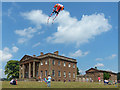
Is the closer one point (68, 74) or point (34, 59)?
point (34, 59)

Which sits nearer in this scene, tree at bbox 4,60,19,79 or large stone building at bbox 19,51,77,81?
large stone building at bbox 19,51,77,81

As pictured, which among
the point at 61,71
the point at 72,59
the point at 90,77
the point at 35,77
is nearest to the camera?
the point at 35,77

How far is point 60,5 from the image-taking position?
773 inches

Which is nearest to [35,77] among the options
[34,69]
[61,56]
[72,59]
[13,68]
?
[34,69]

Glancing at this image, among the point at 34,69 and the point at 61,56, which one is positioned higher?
the point at 61,56

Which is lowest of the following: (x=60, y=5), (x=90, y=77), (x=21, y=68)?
(x=90, y=77)

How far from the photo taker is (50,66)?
52312mm

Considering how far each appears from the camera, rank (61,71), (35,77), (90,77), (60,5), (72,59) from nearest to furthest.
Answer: (60,5), (35,77), (61,71), (72,59), (90,77)

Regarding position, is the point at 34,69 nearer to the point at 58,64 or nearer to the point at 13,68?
the point at 58,64

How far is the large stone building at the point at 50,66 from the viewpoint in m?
53.1

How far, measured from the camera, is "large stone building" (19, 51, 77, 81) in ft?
174

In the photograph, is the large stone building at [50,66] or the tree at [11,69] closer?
the large stone building at [50,66]

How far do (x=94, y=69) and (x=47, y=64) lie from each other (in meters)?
32.3

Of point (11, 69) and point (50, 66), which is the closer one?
point (50, 66)
